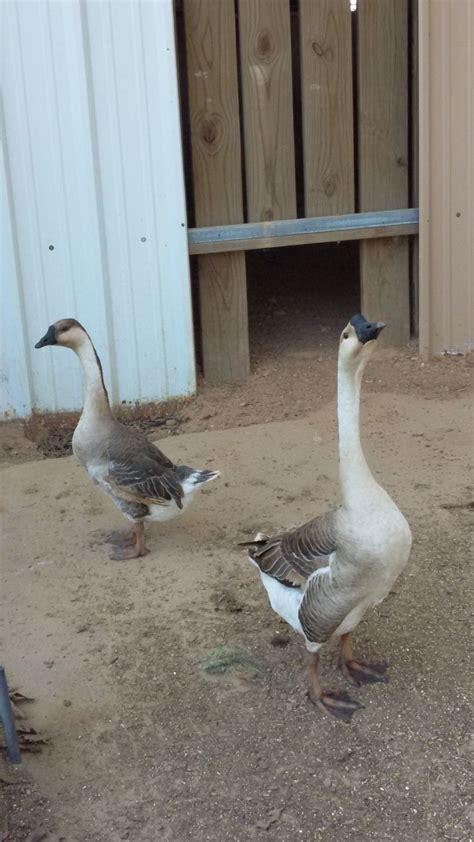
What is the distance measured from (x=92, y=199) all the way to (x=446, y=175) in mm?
2538

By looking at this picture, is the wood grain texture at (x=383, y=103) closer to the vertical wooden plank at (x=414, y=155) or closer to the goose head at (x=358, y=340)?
the vertical wooden plank at (x=414, y=155)

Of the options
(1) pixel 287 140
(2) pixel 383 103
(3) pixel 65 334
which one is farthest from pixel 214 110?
(3) pixel 65 334

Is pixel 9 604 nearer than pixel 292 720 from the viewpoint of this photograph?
No

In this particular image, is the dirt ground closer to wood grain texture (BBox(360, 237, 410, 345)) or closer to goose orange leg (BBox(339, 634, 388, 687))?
goose orange leg (BBox(339, 634, 388, 687))

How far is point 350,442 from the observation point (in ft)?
9.95

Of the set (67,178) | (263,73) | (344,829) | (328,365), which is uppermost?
(263,73)

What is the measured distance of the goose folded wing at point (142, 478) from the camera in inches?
171

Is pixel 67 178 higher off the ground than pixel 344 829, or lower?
higher

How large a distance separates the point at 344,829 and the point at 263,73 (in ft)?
17.1

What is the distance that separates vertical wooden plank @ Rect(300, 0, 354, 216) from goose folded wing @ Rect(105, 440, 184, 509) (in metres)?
2.90

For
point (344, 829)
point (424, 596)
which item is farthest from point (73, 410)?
point (344, 829)

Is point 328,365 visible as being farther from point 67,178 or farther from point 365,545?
point 365,545

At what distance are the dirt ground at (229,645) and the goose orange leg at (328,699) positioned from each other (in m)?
0.04

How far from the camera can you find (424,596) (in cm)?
382
